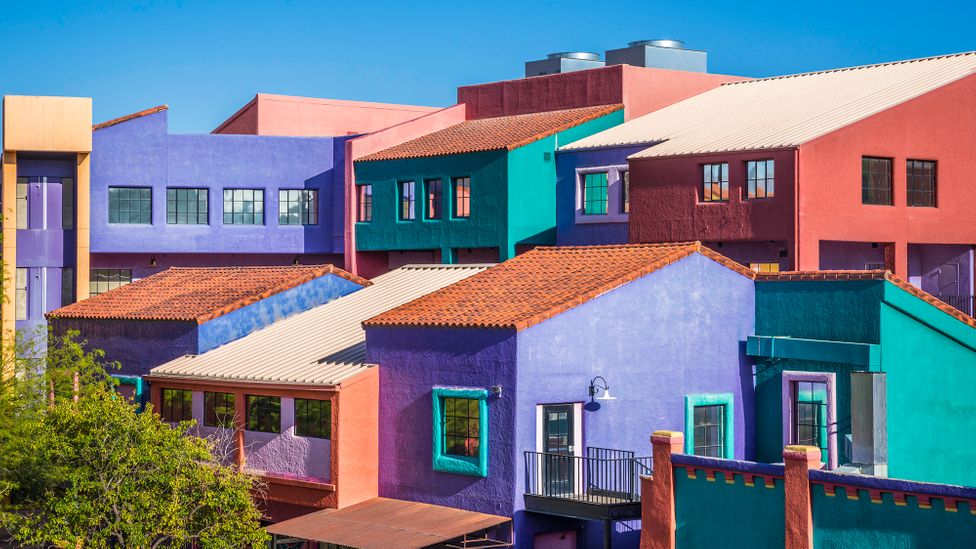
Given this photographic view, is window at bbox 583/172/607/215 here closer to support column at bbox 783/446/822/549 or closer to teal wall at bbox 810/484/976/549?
support column at bbox 783/446/822/549

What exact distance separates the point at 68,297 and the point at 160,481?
77.1 feet

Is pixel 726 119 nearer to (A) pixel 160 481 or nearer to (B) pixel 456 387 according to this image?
(B) pixel 456 387

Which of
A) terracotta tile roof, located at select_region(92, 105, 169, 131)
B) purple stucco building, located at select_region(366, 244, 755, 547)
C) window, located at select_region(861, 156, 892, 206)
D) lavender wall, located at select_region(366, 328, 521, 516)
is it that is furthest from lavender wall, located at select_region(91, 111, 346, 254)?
lavender wall, located at select_region(366, 328, 521, 516)

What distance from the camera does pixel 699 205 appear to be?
40.2 m

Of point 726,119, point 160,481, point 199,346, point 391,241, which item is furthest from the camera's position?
point 391,241

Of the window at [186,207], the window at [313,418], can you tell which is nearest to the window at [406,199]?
the window at [186,207]

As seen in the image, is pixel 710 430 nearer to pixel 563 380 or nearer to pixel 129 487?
pixel 563 380

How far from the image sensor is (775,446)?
32.4 metres

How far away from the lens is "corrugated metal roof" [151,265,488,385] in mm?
33062

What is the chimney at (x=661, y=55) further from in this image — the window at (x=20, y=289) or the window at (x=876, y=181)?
the window at (x=20, y=289)

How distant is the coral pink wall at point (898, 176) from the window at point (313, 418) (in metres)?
12.8

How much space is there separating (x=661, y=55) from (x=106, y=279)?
2087 centimetres

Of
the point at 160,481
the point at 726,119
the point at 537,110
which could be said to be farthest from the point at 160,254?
the point at 160,481

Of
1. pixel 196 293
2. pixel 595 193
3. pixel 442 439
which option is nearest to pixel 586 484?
pixel 442 439
